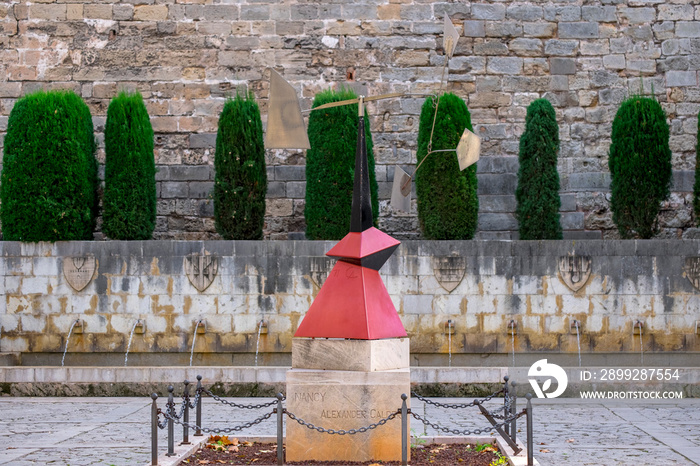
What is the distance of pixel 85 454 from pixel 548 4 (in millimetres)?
10934

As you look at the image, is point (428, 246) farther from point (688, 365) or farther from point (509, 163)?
point (688, 365)

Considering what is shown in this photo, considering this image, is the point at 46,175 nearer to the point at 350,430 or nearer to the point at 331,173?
the point at 331,173

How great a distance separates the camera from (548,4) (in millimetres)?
13805

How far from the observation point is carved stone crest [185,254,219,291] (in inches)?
446

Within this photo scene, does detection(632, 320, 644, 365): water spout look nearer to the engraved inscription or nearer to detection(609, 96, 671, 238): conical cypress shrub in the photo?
detection(609, 96, 671, 238): conical cypress shrub

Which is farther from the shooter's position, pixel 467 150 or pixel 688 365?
pixel 688 365

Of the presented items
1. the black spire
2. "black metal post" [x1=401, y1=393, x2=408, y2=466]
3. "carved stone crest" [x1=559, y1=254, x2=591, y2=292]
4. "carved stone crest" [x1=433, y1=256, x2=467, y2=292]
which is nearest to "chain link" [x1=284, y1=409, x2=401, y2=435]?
"black metal post" [x1=401, y1=393, x2=408, y2=466]

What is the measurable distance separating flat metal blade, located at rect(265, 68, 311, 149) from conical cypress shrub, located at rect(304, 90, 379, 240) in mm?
5348

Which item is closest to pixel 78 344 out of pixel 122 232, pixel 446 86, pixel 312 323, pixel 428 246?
pixel 122 232

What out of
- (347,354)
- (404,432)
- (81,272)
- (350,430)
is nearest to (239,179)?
(81,272)

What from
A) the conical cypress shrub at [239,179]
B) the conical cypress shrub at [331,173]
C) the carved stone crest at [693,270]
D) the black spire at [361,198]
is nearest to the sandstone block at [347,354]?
the black spire at [361,198]

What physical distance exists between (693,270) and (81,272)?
28.5 feet

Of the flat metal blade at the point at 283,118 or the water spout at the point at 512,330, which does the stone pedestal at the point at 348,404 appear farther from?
the water spout at the point at 512,330

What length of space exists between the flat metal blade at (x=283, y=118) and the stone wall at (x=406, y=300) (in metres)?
4.86
